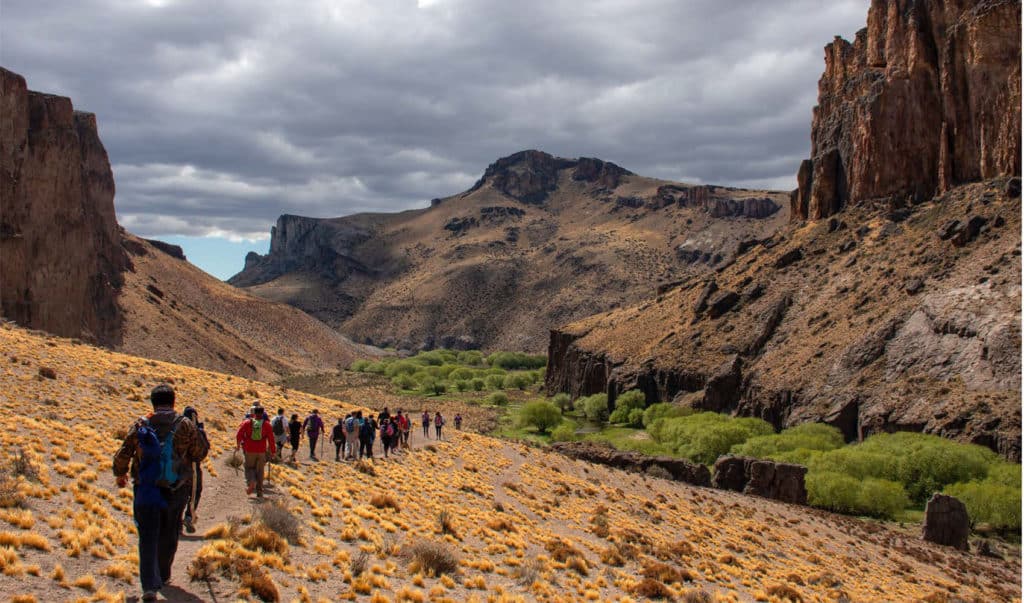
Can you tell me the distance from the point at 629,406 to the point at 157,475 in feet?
247

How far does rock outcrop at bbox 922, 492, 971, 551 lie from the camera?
36688 mm

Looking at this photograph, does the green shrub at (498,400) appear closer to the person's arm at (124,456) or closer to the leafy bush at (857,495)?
the leafy bush at (857,495)

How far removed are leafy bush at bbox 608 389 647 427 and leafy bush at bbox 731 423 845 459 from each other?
75.4 feet

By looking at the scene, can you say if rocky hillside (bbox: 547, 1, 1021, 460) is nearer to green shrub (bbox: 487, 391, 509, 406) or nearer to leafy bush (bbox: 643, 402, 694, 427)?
leafy bush (bbox: 643, 402, 694, 427)

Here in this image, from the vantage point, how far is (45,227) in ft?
243

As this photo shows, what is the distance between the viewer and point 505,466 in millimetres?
32438

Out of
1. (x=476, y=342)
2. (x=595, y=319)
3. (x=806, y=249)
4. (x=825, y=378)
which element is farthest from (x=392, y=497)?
(x=476, y=342)

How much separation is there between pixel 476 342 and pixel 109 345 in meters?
120

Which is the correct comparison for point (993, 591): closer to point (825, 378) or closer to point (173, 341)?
point (825, 378)

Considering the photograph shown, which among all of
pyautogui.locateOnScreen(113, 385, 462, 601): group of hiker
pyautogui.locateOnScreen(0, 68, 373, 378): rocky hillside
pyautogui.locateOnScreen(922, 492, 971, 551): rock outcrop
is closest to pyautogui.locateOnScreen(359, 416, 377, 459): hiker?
pyautogui.locateOnScreen(113, 385, 462, 601): group of hiker

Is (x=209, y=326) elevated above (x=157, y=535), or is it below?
above

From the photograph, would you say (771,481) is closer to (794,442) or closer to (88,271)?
(794,442)

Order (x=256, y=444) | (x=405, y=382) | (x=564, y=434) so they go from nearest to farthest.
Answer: (x=256, y=444) → (x=564, y=434) → (x=405, y=382)

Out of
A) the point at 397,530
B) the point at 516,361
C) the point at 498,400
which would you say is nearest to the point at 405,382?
the point at 498,400
